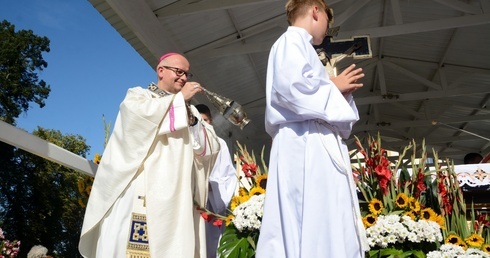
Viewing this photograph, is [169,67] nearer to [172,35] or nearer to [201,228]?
[201,228]

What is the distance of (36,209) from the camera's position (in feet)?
24.0

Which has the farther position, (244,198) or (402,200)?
(244,198)

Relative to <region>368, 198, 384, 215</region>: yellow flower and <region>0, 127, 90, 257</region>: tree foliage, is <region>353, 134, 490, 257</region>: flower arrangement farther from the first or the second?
<region>0, 127, 90, 257</region>: tree foliage

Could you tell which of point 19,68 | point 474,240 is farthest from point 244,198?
point 19,68

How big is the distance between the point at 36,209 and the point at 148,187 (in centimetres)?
559

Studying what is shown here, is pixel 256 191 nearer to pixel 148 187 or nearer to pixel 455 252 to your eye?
pixel 148 187

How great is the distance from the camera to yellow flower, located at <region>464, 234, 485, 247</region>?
245 cm

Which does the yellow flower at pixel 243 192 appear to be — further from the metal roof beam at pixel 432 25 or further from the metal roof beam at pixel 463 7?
the metal roof beam at pixel 463 7

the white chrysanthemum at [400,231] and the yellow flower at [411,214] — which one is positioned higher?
the yellow flower at [411,214]

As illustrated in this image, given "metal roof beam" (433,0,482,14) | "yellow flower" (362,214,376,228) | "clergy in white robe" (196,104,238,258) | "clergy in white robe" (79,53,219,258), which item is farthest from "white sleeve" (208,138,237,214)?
"metal roof beam" (433,0,482,14)

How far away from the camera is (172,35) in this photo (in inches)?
313

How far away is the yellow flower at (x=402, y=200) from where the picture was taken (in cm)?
253

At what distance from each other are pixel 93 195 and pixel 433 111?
14491 mm

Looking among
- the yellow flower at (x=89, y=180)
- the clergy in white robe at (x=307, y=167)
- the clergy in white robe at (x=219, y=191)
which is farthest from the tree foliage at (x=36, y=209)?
the clergy in white robe at (x=307, y=167)
